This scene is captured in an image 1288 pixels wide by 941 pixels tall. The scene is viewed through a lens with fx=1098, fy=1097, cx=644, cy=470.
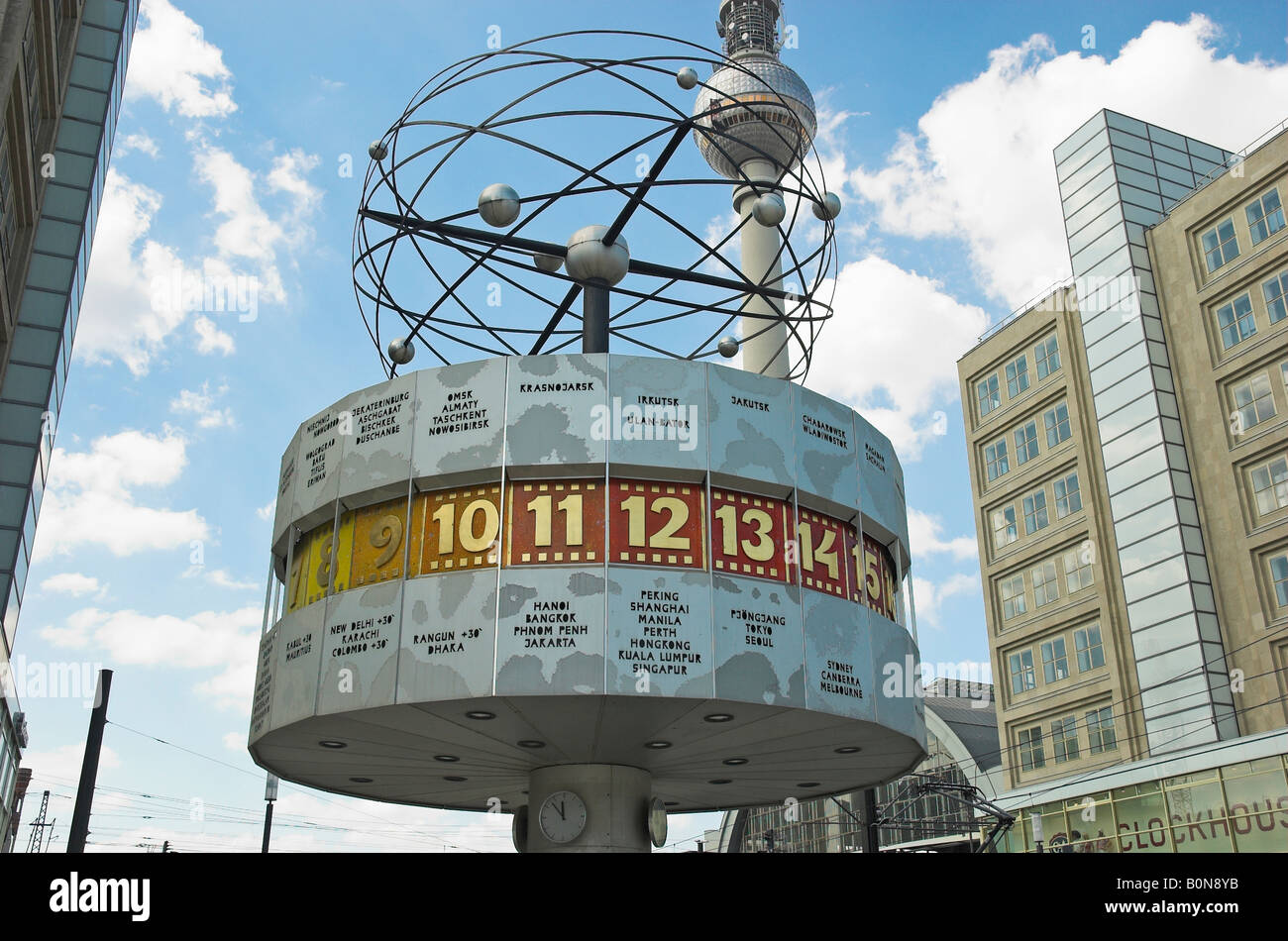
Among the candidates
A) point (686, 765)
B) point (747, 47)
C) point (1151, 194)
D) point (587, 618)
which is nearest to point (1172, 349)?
point (1151, 194)

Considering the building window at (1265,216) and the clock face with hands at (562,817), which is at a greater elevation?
the building window at (1265,216)

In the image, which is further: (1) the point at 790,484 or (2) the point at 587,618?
(1) the point at 790,484

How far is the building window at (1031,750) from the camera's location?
5931cm

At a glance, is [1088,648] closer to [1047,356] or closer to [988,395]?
[1047,356]

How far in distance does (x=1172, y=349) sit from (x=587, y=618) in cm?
4959

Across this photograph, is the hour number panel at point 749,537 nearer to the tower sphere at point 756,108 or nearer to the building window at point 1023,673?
the building window at point 1023,673

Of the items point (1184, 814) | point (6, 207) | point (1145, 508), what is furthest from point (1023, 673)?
point (6, 207)

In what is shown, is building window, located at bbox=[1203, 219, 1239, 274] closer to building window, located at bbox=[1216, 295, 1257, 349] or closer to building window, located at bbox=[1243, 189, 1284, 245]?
building window, located at bbox=[1243, 189, 1284, 245]

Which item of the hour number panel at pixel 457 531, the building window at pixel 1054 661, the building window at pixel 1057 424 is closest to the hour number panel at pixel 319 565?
the hour number panel at pixel 457 531

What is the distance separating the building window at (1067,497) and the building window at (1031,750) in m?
12.0

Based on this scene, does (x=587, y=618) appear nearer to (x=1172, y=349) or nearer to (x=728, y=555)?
(x=728, y=555)
